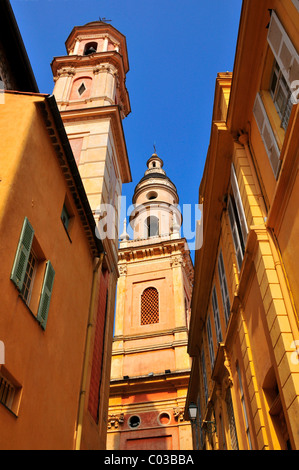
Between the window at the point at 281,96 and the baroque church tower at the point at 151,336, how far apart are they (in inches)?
804

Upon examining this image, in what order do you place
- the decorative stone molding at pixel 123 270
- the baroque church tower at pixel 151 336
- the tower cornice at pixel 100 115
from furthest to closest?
1. the decorative stone molding at pixel 123 270
2. the baroque church tower at pixel 151 336
3. the tower cornice at pixel 100 115

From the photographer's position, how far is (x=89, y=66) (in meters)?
22.0

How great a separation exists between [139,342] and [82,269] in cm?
1752

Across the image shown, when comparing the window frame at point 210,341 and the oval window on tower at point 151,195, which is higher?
the oval window on tower at point 151,195

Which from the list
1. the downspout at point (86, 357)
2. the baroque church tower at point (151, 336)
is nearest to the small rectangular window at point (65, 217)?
the downspout at point (86, 357)

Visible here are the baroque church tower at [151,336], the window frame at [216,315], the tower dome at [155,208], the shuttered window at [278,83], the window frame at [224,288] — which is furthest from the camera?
the tower dome at [155,208]

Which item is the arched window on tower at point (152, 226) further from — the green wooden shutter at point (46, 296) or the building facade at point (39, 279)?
the green wooden shutter at point (46, 296)

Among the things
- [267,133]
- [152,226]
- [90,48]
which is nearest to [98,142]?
[90,48]

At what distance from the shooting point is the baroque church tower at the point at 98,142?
1291cm

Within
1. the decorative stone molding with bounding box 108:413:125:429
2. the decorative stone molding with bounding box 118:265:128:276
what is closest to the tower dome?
the decorative stone molding with bounding box 118:265:128:276

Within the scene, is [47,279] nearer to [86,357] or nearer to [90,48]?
[86,357]

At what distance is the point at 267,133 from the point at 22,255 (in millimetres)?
5049

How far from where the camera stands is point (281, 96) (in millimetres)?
7668

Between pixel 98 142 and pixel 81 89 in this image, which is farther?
pixel 81 89
